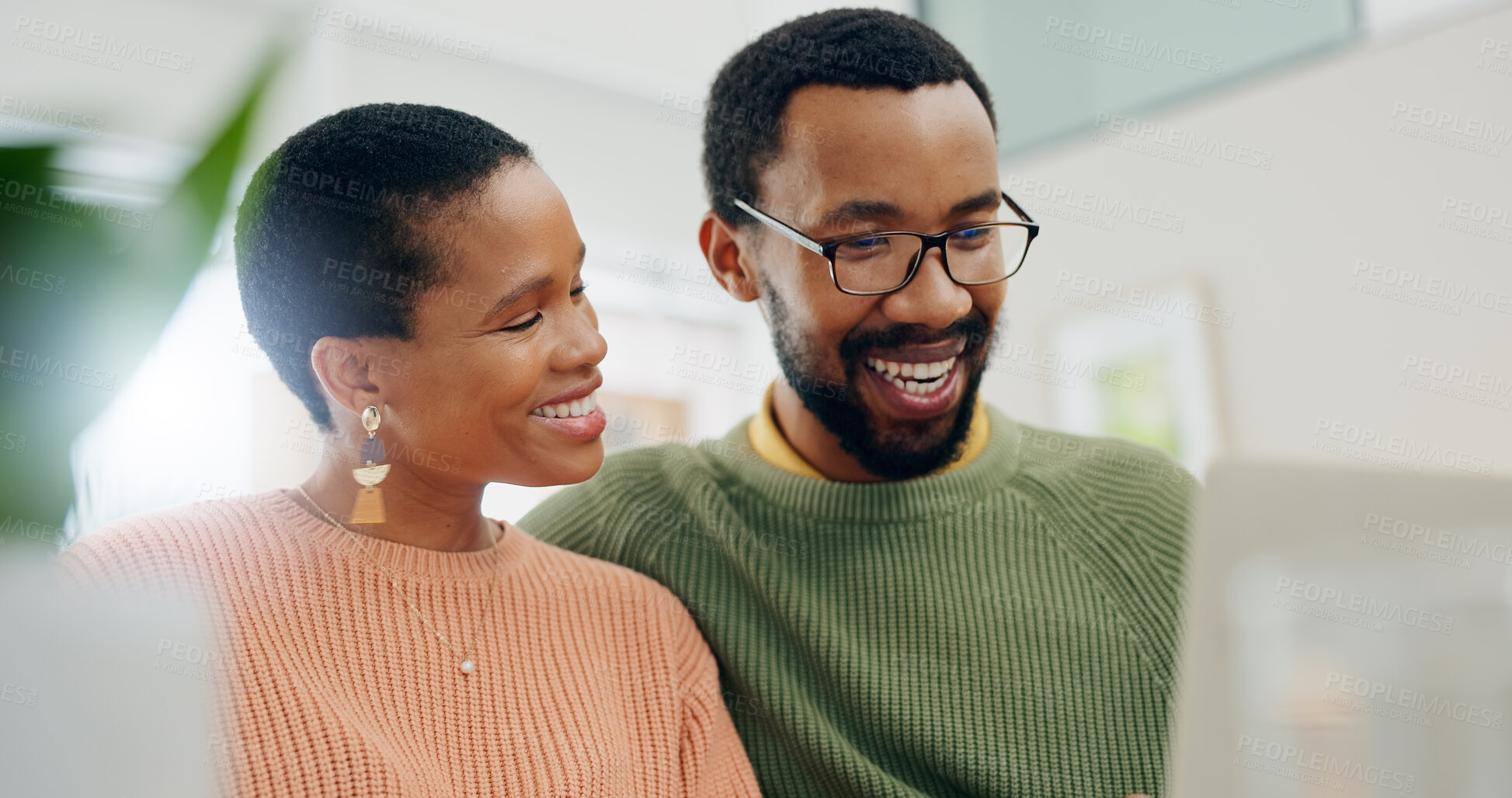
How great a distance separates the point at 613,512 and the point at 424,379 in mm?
392

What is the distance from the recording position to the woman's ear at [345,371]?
977 millimetres

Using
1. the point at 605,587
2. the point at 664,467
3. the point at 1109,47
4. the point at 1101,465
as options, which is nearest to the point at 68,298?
the point at 605,587

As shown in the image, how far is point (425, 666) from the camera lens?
0.98 metres

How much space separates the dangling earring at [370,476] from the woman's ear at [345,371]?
1 cm

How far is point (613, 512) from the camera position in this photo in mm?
1314

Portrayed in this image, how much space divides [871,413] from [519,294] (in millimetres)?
472

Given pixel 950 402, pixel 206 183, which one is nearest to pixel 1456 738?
pixel 206 183

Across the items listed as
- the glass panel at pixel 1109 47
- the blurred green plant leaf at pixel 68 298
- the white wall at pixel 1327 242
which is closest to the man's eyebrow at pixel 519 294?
the blurred green plant leaf at pixel 68 298

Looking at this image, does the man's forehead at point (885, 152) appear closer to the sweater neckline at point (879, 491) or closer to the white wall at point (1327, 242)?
the sweater neckline at point (879, 491)

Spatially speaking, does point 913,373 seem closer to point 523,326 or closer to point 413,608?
point 523,326

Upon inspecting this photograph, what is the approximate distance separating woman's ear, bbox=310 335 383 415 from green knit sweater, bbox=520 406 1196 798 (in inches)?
14.8

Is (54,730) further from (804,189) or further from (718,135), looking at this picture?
(718,135)

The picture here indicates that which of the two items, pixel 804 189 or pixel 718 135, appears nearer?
pixel 804 189

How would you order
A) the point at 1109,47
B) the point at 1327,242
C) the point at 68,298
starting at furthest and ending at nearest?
1. the point at 1109,47
2. the point at 1327,242
3. the point at 68,298
